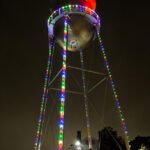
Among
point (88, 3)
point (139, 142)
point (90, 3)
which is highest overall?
point (90, 3)

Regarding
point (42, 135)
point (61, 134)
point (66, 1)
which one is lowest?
point (61, 134)

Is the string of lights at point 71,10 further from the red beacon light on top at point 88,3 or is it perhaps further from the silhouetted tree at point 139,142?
the silhouetted tree at point 139,142

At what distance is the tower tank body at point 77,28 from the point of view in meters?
11.4

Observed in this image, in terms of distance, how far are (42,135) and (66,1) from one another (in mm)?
8150

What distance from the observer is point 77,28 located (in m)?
11.7

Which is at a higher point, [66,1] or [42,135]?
[66,1]

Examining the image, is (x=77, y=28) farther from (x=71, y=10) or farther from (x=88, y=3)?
(x=88, y=3)

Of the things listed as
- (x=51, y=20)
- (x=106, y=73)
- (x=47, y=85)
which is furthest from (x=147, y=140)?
(x=51, y=20)

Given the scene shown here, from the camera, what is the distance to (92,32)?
12.5 m

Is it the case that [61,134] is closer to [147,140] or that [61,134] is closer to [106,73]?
[106,73]

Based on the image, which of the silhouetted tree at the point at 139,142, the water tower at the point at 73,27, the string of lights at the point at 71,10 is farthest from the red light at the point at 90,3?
the silhouetted tree at the point at 139,142

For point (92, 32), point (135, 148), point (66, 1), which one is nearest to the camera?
point (66, 1)

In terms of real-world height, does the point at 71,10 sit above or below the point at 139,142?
above

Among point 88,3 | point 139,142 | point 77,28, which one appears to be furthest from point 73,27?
point 139,142
